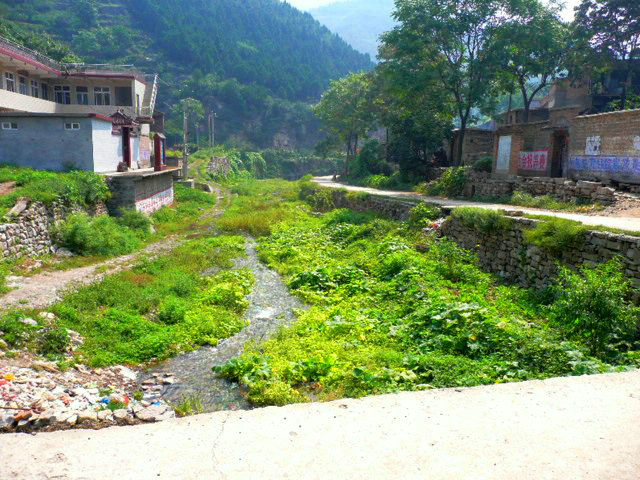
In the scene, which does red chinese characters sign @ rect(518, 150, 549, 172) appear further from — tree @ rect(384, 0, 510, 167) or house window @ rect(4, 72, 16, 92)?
house window @ rect(4, 72, 16, 92)

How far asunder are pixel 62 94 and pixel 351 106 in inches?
1018

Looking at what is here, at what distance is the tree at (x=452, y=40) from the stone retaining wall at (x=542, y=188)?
630 cm

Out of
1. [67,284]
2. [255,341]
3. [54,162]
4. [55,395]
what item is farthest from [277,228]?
[55,395]

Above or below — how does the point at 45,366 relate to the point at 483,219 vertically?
below

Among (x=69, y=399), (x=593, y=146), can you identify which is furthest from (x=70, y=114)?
(x=593, y=146)

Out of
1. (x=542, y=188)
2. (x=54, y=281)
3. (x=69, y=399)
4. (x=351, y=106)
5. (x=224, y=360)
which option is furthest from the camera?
(x=351, y=106)

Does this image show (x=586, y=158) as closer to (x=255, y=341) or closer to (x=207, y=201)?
(x=255, y=341)

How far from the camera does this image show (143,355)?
977 cm

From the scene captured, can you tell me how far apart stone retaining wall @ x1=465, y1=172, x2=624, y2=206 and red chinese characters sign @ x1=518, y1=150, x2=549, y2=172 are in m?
1.24

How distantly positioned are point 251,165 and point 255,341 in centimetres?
6091

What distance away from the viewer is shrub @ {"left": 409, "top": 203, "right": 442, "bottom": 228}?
1864 cm

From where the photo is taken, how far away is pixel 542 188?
19828 millimetres

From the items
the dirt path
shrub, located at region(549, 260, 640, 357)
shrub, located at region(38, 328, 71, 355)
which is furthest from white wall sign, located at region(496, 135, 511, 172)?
shrub, located at region(38, 328, 71, 355)

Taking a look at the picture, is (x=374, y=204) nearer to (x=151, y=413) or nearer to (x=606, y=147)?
(x=606, y=147)
